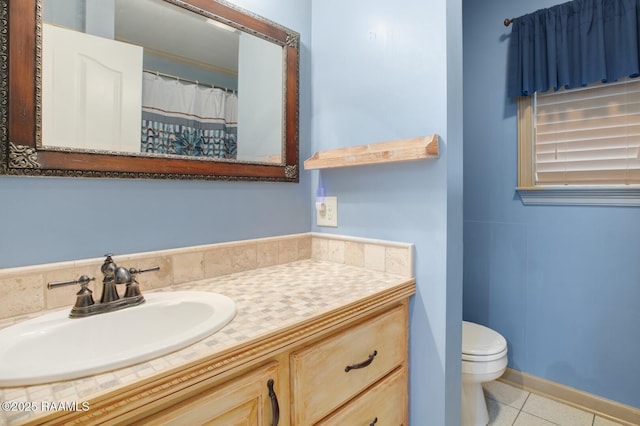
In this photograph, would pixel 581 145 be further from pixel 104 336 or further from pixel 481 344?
→ pixel 104 336

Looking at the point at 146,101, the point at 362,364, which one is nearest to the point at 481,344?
the point at 362,364

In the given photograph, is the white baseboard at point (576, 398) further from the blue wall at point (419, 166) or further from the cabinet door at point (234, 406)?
the cabinet door at point (234, 406)

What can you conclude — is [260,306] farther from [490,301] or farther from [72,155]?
[490,301]

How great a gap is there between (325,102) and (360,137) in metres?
0.28

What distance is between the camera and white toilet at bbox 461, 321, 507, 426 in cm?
150

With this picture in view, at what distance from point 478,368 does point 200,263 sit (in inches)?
52.4

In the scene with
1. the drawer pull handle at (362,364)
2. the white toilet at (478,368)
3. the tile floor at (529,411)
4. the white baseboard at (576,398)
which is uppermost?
the drawer pull handle at (362,364)

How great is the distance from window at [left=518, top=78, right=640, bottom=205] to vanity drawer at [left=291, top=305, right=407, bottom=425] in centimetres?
130

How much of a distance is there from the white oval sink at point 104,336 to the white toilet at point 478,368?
1.22 metres

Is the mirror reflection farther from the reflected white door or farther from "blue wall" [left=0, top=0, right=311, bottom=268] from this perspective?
"blue wall" [left=0, top=0, right=311, bottom=268]

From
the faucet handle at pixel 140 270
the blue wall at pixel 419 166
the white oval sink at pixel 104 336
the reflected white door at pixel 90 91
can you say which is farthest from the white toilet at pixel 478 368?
the reflected white door at pixel 90 91

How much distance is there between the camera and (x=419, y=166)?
1190 mm

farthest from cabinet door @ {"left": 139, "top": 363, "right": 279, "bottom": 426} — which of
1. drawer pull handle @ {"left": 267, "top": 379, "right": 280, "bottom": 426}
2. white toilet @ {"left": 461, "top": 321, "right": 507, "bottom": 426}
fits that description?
white toilet @ {"left": 461, "top": 321, "right": 507, "bottom": 426}

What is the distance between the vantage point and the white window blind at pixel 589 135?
160 cm
